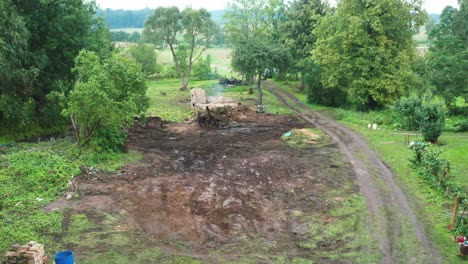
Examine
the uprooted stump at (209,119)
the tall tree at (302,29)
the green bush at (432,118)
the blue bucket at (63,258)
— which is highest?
the tall tree at (302,29)

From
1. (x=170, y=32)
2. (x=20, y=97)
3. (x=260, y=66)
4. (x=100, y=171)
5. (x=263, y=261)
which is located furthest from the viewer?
(x=170, y=32)

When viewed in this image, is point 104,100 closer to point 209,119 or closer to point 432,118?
point 209,119

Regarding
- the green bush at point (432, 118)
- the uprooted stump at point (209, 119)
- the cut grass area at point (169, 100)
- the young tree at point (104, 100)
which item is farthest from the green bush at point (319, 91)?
the young tree at point (104, 100)

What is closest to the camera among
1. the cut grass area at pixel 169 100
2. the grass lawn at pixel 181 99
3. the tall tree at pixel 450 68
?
the tall tree at pixel 450 68

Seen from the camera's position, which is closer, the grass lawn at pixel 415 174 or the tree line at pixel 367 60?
the grass lawn at pixel 415 174

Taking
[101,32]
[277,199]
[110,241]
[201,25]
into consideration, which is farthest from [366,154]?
[201,25]

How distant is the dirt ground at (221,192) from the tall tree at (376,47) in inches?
383

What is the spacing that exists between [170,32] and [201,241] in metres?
40.0

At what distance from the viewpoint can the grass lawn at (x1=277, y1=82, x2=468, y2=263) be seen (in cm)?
1484

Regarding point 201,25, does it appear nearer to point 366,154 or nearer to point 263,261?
point 366,154

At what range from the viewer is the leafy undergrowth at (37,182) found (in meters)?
14.4

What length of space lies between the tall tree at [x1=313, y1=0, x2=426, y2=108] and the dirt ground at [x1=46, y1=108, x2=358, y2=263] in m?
9.72

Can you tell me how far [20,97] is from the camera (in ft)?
90.5

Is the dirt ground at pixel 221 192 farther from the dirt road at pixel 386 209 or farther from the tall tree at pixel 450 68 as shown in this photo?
the tall tree at pixel 450 68
